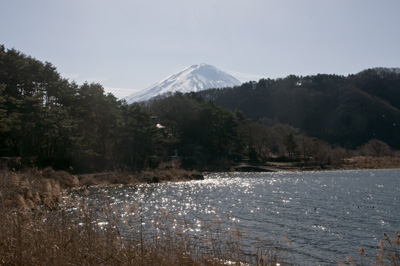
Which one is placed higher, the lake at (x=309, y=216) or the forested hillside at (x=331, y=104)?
the forested hillside at (x=331, y=104)

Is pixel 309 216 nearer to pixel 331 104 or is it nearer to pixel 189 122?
pixel 189 122

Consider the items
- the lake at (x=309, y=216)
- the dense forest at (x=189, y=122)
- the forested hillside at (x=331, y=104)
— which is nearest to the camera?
the lake at (x=309, y=216)

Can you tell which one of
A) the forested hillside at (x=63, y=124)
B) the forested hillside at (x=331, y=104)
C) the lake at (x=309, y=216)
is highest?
the forested hillside at (x=331, y=104)

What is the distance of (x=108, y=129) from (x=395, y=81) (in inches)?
5383

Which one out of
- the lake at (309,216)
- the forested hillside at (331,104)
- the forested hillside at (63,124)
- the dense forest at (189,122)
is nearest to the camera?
the lake at (309,216)

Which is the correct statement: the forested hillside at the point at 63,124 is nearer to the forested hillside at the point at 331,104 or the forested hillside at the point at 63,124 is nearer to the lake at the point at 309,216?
the lake at the point at 309,216

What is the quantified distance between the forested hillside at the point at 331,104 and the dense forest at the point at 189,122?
0.37 metres

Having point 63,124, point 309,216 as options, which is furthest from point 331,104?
point 309,216

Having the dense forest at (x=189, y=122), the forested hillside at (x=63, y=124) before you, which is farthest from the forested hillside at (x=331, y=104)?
the forested hillside at (x=63, y=124)

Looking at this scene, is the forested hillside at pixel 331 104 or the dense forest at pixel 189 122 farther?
the forested hillside at pixel 331 104

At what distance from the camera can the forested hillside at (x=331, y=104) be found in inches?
4656

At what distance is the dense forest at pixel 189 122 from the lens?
128 feet

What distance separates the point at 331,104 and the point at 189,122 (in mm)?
81811

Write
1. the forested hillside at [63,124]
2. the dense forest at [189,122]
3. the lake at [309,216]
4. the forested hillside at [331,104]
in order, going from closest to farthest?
the lake at [309,216] < the forested hillside at [63,124] < the dense forest at [189,122] < the forested hillside at [331,104]
